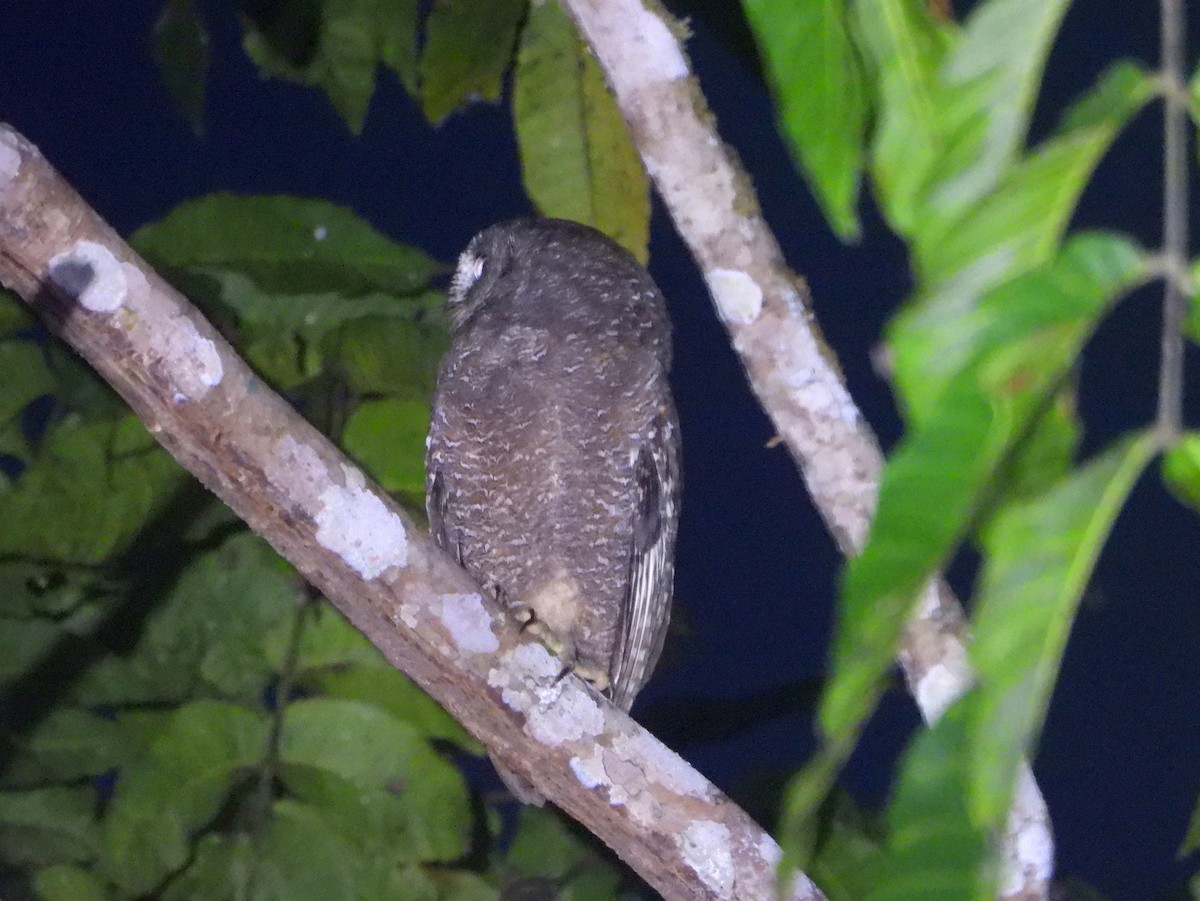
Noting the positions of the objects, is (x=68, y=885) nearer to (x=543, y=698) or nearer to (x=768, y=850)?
(x=543, y=698)

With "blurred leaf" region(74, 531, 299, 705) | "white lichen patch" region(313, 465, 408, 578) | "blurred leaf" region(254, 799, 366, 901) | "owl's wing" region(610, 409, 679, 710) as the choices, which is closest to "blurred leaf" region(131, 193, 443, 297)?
"blurred leaf" region(74, 531, 299, 705)

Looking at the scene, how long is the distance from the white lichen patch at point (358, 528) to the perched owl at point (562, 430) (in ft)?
1.99

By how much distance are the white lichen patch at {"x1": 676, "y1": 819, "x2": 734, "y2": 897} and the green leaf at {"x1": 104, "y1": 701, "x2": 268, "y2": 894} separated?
69cm

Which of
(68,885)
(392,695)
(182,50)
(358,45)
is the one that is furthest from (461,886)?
(182,50)

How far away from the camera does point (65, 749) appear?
1714 mm

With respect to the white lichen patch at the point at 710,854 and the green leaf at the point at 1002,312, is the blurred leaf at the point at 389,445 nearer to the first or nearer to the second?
the white lichen patch at the point at 710,854

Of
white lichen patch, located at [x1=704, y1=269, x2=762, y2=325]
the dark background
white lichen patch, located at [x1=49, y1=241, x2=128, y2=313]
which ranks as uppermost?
white lichen patch, located at [x1=49, y1=241, x2=128, y2=313]

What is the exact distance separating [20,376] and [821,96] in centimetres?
148

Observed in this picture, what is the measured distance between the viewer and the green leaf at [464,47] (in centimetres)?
167

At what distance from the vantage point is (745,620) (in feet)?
8.59

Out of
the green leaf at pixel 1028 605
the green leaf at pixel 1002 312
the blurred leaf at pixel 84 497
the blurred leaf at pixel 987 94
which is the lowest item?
the blurred leaf at pixel 84 497

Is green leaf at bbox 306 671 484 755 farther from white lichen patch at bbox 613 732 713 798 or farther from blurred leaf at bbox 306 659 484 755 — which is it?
white lichen patch at bbox 613 732 713 798

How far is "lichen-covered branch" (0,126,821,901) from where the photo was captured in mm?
1127

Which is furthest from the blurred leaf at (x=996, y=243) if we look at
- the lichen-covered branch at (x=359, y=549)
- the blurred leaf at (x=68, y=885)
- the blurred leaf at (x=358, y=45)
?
the blurred leaf at (x=68, y=885)
